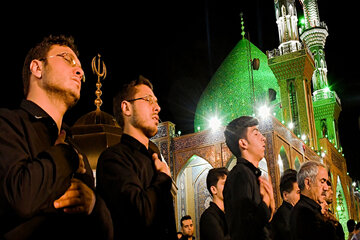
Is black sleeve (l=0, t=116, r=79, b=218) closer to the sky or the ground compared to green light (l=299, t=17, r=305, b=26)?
closer to the ground

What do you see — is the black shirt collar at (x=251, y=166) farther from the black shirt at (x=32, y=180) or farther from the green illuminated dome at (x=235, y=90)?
the green illuminated dome at (x=235, y=90)

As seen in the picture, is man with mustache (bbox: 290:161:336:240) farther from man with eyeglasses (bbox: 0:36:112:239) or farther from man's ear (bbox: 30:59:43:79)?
man's ear (bbox: 30:59:43:79)

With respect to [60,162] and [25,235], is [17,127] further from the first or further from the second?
[25,235]

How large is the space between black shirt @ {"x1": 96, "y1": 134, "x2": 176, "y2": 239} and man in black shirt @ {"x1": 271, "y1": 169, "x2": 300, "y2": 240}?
1830 mm

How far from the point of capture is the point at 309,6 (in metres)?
22.0

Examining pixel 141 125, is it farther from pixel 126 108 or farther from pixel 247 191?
pixel 247 191

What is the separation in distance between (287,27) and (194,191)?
8086 mm

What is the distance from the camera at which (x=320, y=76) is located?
22297mm

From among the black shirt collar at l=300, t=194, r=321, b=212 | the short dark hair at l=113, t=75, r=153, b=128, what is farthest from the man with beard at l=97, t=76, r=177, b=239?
the black shirt collar at l=300, t=194, r=321, b=212

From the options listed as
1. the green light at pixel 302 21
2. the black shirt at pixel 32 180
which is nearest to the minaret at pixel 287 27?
the green light at pixel 302 21

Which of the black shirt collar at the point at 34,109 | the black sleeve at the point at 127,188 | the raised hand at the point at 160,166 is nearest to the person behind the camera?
the black shirt collar at the point at 34,109

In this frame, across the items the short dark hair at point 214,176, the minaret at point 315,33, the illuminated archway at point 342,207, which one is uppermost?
the minaret at point 315,33

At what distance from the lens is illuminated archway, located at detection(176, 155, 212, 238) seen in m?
14.5

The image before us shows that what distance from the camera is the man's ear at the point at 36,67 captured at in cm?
157
